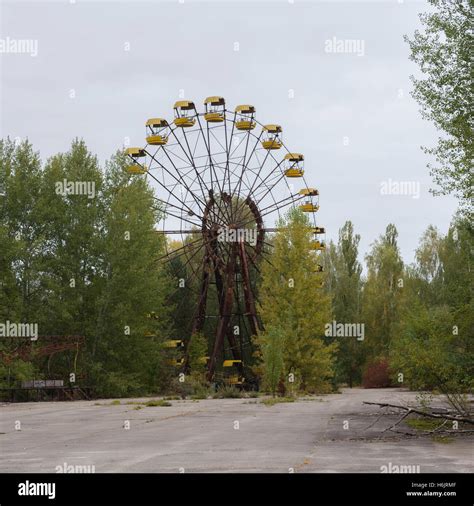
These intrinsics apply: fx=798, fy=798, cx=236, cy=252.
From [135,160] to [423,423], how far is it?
32086mm

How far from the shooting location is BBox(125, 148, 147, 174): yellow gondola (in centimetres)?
4741

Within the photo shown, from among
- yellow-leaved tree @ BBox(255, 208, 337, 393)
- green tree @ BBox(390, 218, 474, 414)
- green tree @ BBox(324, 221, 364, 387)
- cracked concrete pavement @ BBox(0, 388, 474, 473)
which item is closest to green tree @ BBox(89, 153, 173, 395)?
yellow-leaved tree @ BBox(255, 208, 337, 393)

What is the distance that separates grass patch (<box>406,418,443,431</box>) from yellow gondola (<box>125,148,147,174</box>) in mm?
29753

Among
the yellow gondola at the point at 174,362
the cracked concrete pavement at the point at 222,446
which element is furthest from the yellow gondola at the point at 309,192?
the cracked concrete pavement at the point at 222,446

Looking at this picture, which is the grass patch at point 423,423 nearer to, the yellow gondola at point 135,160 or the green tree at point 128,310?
the green tree at point 128,310

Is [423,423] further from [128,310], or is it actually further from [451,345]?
[128,310]

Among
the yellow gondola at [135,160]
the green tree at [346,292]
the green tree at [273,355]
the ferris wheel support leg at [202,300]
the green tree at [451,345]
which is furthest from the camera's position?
the green tree at [346,292]

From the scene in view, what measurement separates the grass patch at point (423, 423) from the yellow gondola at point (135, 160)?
97.6 ft

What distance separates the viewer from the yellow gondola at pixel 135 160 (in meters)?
47.4

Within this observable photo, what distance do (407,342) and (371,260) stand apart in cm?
5822

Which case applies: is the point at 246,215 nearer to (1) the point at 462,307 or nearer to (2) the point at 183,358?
(2) the point at 183,358

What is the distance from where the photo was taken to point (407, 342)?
747 inches

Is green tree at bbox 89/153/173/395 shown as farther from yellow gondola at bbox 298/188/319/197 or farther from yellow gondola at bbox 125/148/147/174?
yellow gondola at bbox 298/188/319/197
